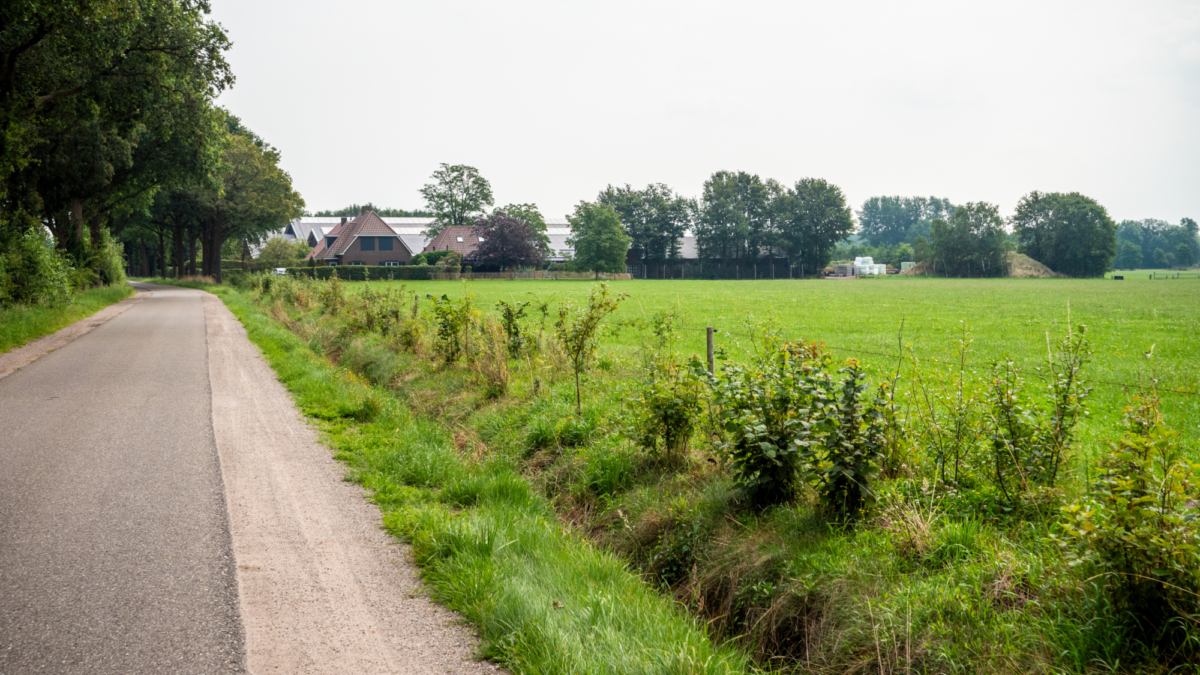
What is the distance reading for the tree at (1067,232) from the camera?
278 ft

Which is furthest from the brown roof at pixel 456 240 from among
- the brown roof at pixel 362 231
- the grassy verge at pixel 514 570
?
the grassy verge at pixel 514 570

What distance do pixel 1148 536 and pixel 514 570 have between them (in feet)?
12.3

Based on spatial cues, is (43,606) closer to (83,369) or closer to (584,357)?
(584,357)

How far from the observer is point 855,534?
5078mm

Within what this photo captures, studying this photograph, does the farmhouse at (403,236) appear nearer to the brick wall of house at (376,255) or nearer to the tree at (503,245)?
the brick wall of house at (376,255)

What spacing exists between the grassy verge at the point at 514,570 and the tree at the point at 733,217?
92.7 meters

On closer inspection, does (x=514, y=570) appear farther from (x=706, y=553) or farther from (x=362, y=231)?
Result: (x=362, y=231)

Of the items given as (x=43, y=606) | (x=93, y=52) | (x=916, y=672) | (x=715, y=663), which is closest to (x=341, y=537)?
(x=43, y=606)

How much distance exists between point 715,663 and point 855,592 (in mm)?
1080

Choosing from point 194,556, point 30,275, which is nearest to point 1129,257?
point 30,275

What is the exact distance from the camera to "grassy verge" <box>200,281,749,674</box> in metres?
4.06

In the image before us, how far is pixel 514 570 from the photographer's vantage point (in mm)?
5191

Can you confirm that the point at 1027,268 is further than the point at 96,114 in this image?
Yes

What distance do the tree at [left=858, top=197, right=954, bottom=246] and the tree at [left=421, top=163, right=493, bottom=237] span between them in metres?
113
